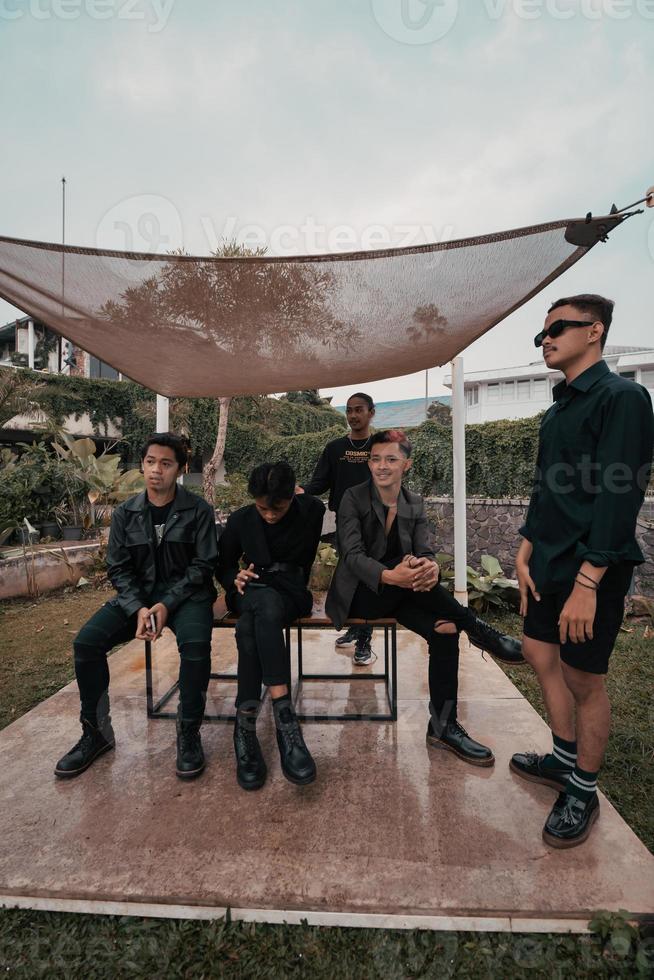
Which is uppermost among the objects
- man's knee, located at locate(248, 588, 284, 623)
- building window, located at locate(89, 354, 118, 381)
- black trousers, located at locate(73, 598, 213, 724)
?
building window, located at locate(89, 354, 118, 381)

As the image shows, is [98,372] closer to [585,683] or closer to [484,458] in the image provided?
[484,458]

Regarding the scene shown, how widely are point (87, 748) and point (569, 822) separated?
1.99m

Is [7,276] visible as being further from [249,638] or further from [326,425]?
[326,425]

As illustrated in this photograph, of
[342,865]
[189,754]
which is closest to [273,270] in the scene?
[189,754]

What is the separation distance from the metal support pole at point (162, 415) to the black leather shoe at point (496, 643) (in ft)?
8.51

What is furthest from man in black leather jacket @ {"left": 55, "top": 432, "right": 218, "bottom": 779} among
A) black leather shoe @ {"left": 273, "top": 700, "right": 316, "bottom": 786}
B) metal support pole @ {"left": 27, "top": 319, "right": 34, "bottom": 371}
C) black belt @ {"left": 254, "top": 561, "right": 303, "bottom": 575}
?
metal support pole @ {"left": 27, "top": 319, "right": 34, "bottom": 371}

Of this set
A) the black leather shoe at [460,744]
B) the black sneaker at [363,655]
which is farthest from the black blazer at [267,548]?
the black sneaker at [363,655]

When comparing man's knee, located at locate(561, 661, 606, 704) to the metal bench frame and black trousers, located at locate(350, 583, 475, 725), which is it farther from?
the metal bench frame

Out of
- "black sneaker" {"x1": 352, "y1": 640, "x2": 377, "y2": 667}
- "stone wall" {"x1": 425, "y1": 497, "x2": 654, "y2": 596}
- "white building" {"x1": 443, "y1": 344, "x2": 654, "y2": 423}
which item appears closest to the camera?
"black sneaker" {"x1": 352, "y1": 640, "x2": 377, "y2": 667}

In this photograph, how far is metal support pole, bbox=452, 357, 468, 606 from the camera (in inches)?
159

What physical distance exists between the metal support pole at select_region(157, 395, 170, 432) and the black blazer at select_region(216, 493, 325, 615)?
1.54m

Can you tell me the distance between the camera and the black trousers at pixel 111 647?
218cm

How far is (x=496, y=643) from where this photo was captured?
7.61 feet

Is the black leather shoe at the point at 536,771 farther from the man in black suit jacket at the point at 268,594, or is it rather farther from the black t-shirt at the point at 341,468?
the black t-shirt at the point at 341,468
